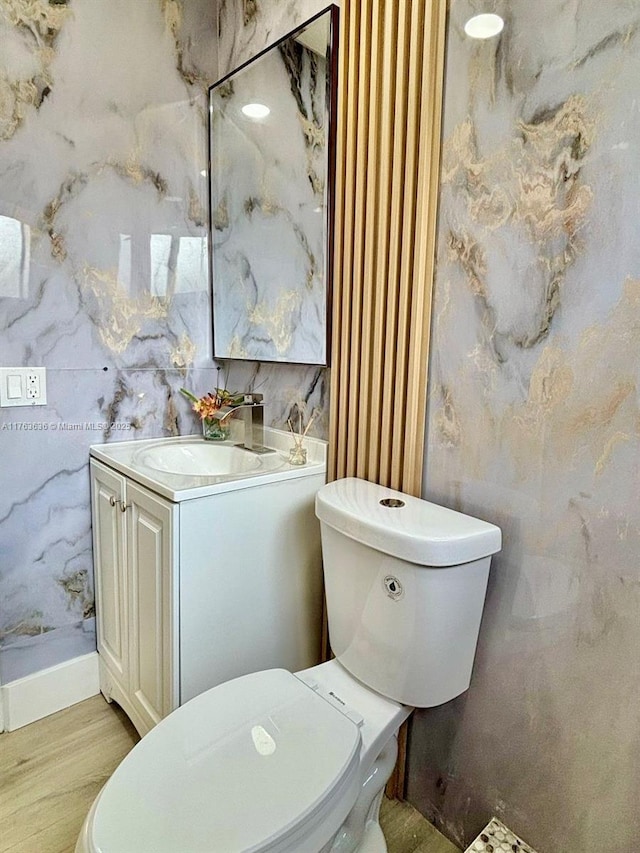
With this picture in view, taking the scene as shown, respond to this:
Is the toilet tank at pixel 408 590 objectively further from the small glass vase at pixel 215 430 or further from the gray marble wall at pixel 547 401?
the small glass vase at pixel 215 430

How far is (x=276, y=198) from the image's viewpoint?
1692mm

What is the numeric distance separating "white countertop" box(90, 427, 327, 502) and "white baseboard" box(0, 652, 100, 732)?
28.3 inches

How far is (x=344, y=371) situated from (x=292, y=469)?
1.04ft

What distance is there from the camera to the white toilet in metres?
0.85

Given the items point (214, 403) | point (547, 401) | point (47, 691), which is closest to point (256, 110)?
point (214, 403)

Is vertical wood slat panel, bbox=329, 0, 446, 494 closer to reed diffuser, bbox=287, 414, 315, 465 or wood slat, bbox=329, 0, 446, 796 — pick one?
wood slat, bbox=329, 0, 446, 796

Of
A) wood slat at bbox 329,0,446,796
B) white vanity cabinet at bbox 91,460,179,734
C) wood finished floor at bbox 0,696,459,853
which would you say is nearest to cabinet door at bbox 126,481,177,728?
white vanity cabinet at bbox 91,460,179,734

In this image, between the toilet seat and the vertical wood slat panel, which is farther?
the vertical wood slat panel

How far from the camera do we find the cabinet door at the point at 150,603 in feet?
4.41

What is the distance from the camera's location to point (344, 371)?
1.51 meters

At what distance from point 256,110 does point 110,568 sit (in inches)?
60.5

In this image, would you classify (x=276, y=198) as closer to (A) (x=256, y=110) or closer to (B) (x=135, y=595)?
(A) (x=256, y=110)

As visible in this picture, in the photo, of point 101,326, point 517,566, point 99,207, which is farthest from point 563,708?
point 99,207

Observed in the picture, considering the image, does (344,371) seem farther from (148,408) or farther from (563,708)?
(563,708)
